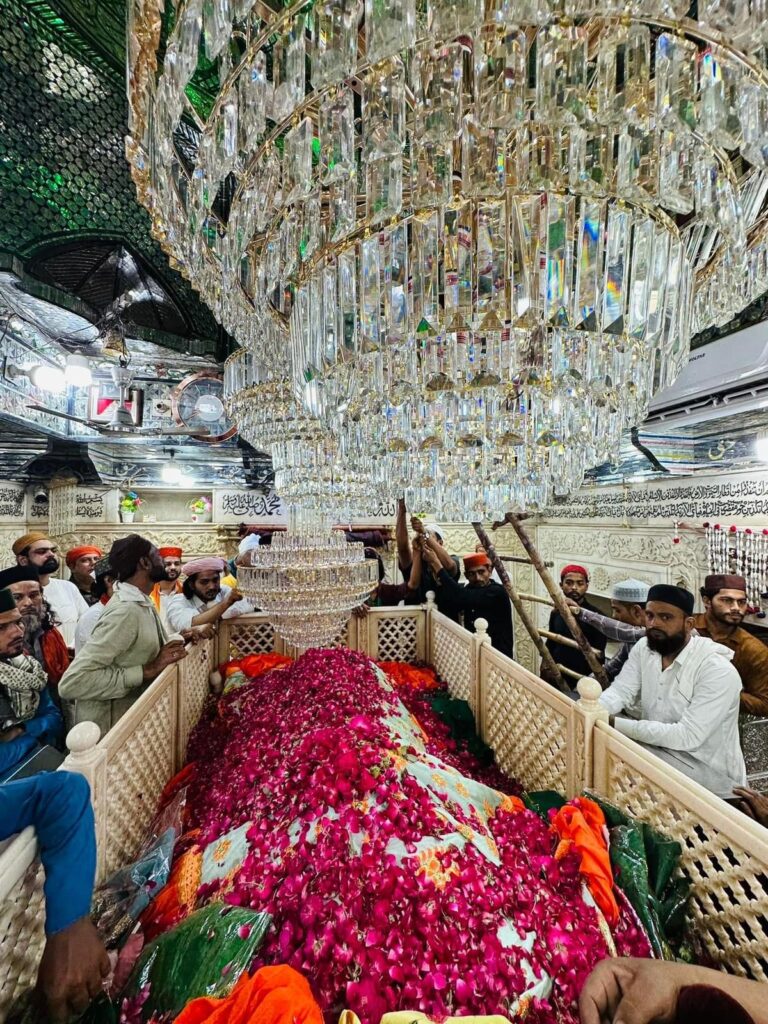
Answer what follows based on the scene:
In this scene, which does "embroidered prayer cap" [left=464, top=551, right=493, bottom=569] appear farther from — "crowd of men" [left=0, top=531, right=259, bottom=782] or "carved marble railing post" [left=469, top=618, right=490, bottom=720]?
"crowd of men" [left=0, top=531, right=259, bottom=782]

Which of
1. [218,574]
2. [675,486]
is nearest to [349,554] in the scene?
[218,574]

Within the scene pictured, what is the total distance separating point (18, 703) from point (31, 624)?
690 millimetres

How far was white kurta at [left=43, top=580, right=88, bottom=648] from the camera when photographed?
3.50 m

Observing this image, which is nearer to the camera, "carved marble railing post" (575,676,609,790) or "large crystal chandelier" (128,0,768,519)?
"large crystal chandelier" (128,0,768,519)

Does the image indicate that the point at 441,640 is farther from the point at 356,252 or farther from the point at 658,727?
the point at 356,252

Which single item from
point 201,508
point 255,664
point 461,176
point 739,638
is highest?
point 461,176

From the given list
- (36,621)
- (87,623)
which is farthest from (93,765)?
(36,621)

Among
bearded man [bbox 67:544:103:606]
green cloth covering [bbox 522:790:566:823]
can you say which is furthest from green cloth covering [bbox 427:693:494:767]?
bearded man [bbox 67:544:103:606]

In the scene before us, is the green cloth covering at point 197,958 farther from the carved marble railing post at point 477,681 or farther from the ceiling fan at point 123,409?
the ceiling fan at point 123,409

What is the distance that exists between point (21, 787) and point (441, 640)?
9.43ft

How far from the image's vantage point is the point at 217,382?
16.0ft

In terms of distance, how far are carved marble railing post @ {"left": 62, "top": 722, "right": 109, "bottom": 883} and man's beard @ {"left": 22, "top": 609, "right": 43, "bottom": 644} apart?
1443mm

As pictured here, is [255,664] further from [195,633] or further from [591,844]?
[591,844]

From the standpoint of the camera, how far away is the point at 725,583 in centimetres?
268
